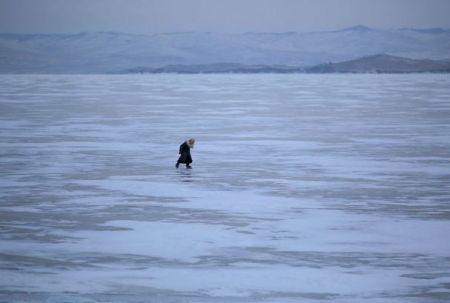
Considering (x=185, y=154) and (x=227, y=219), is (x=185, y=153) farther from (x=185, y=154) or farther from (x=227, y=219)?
(x=227, y=219)

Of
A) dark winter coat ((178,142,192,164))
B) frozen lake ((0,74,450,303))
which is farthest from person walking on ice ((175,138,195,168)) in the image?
frozen lake ((0,74,450,303))

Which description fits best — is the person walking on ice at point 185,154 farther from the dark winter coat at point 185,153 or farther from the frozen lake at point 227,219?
the frozen lake at point 227,219

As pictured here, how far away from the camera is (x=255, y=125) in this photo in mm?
27812

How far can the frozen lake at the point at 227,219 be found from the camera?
7.70 meters

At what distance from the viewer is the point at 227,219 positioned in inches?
430

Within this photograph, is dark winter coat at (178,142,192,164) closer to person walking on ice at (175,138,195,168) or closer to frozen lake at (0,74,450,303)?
person walking on ice at (175,138,195,168)

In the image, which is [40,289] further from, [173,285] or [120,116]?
[120,116]

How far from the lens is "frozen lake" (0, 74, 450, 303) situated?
7695 mm

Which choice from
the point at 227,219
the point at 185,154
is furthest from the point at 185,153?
the point at 227,219

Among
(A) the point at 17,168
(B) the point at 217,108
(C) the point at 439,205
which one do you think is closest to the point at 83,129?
(A) the point at 17,168

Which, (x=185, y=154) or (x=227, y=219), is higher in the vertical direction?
(x=185, y=154)

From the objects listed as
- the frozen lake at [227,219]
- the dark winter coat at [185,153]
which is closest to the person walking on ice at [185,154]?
the dark winter coat at [185,153]

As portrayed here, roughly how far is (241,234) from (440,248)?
208 cm

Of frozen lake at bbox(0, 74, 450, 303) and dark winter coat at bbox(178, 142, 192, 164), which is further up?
dark winter coat at bbox(178, 142, 192, 164)
